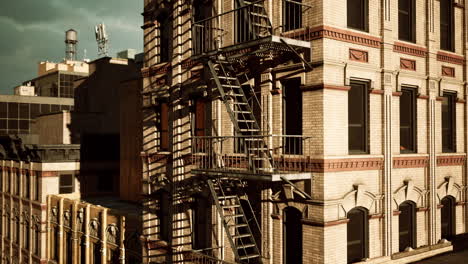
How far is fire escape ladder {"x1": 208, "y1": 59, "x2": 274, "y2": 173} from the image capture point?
44.8 ft

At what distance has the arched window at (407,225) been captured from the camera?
51.1ft

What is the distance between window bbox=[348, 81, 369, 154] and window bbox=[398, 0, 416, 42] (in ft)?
9.58

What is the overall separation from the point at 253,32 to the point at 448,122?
364 inches

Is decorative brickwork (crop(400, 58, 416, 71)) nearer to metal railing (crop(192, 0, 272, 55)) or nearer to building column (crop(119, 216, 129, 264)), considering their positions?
metal railing (crop(192, 0, 272, 55))

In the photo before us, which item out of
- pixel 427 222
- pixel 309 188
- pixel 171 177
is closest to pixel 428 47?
pixel 427 222

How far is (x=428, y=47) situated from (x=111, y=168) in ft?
91.5

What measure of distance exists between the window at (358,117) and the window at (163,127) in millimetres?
8176

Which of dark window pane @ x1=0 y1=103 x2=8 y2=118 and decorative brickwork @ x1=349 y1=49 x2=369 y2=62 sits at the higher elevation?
dark window pane @ x1=0 y1=103 x2=8 y2=118

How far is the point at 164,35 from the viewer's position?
19656 mm

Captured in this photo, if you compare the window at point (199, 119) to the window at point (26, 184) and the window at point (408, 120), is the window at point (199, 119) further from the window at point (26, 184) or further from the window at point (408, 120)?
the window at point (26, 184)

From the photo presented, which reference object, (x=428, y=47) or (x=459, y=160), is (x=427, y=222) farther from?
(x=428, y=47)

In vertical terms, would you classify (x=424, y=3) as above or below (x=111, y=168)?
above

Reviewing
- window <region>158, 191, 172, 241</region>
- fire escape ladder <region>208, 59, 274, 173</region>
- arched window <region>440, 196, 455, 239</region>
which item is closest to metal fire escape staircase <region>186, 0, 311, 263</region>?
fire escape ladder <region>208, 59, 274, 173</region>

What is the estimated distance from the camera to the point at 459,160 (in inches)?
698
